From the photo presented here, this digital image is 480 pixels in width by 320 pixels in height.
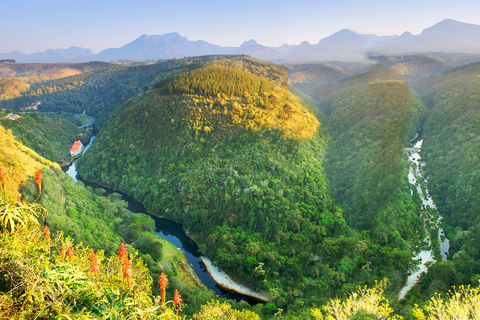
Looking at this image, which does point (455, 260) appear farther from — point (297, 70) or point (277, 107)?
point (297, 70)

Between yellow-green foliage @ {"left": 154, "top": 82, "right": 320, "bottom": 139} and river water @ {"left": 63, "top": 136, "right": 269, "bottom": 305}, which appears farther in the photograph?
yellow-green foliage @ {"left": 154, "top": 82, "right": 320, "bottom": 139}

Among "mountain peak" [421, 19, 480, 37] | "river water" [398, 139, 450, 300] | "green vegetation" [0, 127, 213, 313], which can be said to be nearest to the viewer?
"green vegetation" [0, 127, 213, 313]

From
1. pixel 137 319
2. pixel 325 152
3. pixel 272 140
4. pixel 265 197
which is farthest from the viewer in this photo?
pixel 325 152

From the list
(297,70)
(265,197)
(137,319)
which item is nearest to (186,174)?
(265,197)

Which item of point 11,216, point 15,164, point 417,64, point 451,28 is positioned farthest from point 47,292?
point 417,64

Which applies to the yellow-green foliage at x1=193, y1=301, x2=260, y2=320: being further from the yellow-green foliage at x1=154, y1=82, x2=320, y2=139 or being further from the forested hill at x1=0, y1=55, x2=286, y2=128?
the forested hill at x1=0, y1=55, x2=286, y2=128

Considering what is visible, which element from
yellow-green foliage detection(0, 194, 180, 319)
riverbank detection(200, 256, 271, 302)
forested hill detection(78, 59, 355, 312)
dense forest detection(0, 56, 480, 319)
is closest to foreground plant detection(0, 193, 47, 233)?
dense forest detection(0, 56, 480, 319)

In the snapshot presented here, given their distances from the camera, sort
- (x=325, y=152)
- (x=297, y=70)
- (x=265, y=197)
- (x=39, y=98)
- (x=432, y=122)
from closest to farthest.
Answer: (x=265, y=197) → (x=325, y=152) → (x=432, y=122) → (x=39, y=98) → (x=297, y=70)
